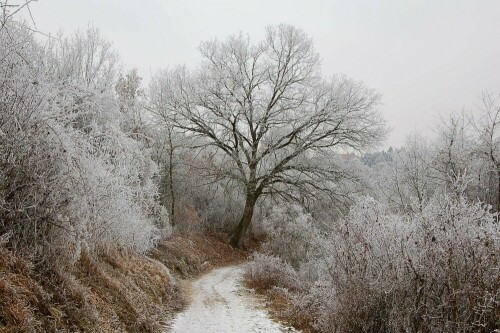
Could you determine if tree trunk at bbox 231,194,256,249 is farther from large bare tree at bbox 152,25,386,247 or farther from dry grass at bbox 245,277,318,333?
dry grass at bbox 245,277,318,333

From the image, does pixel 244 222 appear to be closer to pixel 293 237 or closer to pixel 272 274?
pixel 293 237

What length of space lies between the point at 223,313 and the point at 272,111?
50.8 feet

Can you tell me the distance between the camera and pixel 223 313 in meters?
9.08

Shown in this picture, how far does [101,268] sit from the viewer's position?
703 centimetres

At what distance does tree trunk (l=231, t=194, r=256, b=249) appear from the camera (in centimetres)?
2422

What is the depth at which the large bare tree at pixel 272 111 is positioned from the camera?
21.9 m

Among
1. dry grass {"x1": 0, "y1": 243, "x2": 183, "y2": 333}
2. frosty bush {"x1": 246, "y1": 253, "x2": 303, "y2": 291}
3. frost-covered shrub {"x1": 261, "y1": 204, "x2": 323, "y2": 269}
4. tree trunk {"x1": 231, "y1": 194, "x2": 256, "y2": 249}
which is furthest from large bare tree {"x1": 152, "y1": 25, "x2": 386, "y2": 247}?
dry grass {"x1": 0, "y1": 243, "x2": 183, "y2": 333}

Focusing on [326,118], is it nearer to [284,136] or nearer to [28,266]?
[284,136]

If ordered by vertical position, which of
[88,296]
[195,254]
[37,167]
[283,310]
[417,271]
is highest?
[37,167]

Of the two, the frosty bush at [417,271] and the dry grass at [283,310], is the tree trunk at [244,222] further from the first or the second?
the frosty bush at [417,271]

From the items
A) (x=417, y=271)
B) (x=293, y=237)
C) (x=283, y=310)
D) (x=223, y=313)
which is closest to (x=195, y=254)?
(x=293, y=237)

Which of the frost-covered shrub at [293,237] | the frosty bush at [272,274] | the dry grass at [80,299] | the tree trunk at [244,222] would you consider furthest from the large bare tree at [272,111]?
the dry grass at [80,299]

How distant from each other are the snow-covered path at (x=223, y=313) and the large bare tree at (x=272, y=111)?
10.5 metres

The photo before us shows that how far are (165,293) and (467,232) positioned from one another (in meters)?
7.31
